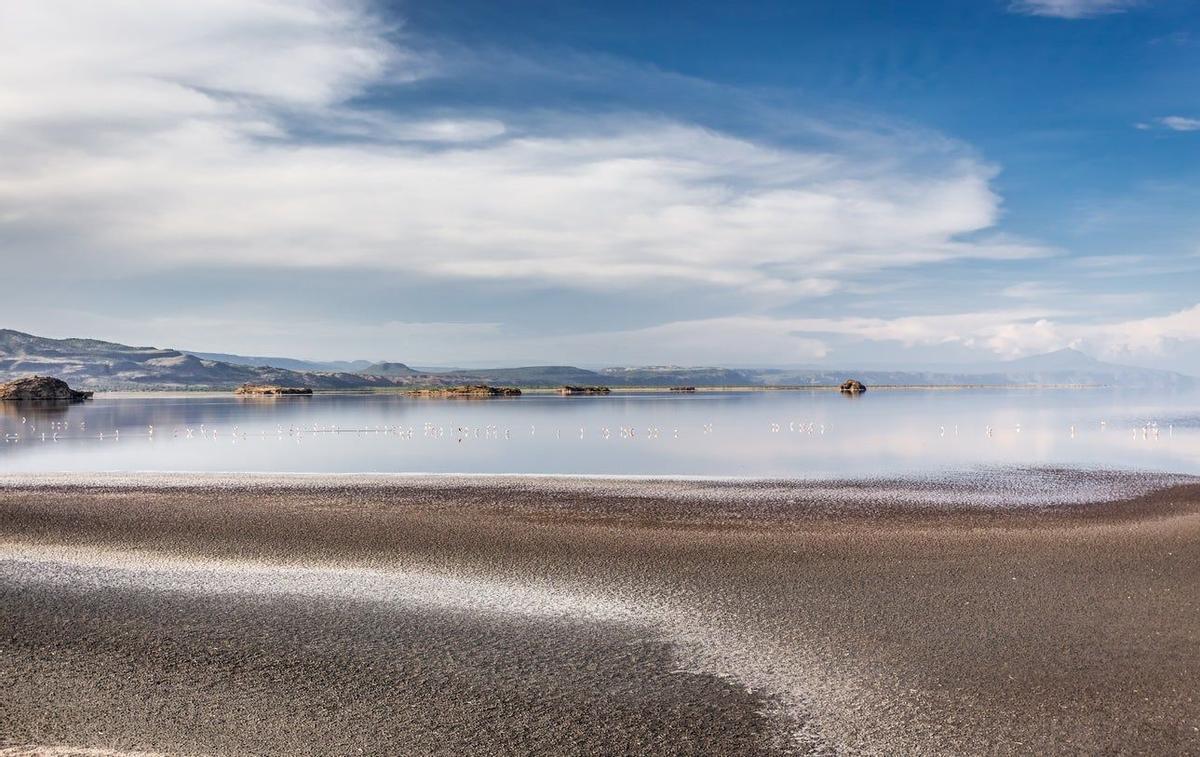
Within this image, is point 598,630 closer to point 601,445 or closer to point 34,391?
point 601,445

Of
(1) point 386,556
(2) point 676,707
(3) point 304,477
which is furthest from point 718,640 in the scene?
(3) point 304,477

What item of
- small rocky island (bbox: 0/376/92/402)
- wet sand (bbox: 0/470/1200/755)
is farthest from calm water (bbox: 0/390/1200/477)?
small rocky island (bbox: 0/376/92/402)

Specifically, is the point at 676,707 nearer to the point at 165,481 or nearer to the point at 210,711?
the point at 210,711

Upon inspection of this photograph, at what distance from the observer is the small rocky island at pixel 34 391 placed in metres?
139

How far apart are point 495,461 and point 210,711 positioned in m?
31.9

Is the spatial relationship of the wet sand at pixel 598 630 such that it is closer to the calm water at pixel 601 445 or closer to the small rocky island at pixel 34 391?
the calm water at pixel 601 445

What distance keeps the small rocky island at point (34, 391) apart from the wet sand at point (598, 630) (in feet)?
452

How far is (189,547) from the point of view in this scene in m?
19.5

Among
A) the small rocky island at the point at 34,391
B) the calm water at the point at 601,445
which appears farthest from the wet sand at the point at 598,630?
the small rocky island at the point at 34,391

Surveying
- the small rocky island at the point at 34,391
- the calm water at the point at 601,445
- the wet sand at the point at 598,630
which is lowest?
the wet sand at the point at 598,630

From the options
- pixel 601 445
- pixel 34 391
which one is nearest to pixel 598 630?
pixel 601 445

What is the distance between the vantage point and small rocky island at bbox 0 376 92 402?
139000 mm

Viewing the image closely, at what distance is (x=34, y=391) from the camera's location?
460ft

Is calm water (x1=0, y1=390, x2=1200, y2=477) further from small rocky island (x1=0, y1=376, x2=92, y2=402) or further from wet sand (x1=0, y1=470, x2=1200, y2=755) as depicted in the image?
small rocky island (x1=0, y1=376, x2=92, y2=402)
